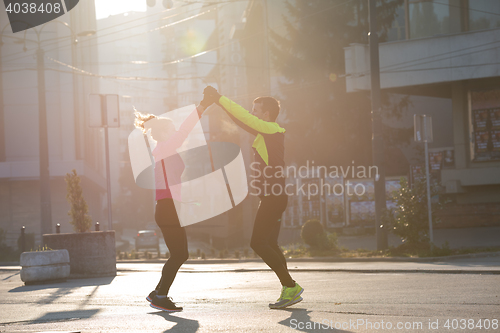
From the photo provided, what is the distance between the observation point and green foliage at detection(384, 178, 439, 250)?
15.8 metres

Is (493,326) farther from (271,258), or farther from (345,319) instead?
(271,258)

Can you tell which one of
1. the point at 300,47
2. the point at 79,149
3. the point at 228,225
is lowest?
the point at 228,225

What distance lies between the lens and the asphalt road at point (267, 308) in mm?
5070

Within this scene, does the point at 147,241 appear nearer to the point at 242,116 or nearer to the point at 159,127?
the point at 159,127

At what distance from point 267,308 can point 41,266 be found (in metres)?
6.09

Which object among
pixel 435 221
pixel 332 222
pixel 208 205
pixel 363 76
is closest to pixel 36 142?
pixel 208 205

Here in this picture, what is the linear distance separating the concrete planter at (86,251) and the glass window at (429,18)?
58.1 ft

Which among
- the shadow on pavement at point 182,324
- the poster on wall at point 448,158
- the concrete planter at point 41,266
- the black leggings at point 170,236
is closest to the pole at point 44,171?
the concrete planter at point 41,266

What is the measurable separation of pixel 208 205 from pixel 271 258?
37362mm

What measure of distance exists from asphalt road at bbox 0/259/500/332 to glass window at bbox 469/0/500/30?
17.7m

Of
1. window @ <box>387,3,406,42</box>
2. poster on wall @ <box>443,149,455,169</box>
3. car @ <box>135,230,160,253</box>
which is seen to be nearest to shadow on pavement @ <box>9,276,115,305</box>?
poster on wall @ <box>443,149,455,169</box>

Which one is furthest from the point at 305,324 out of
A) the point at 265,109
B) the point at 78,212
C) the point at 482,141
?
the point at 482,141

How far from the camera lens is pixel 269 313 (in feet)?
19.0

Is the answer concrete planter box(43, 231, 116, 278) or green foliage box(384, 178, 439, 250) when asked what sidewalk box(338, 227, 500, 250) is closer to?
green foliage box(384, 178, 439, 250)
